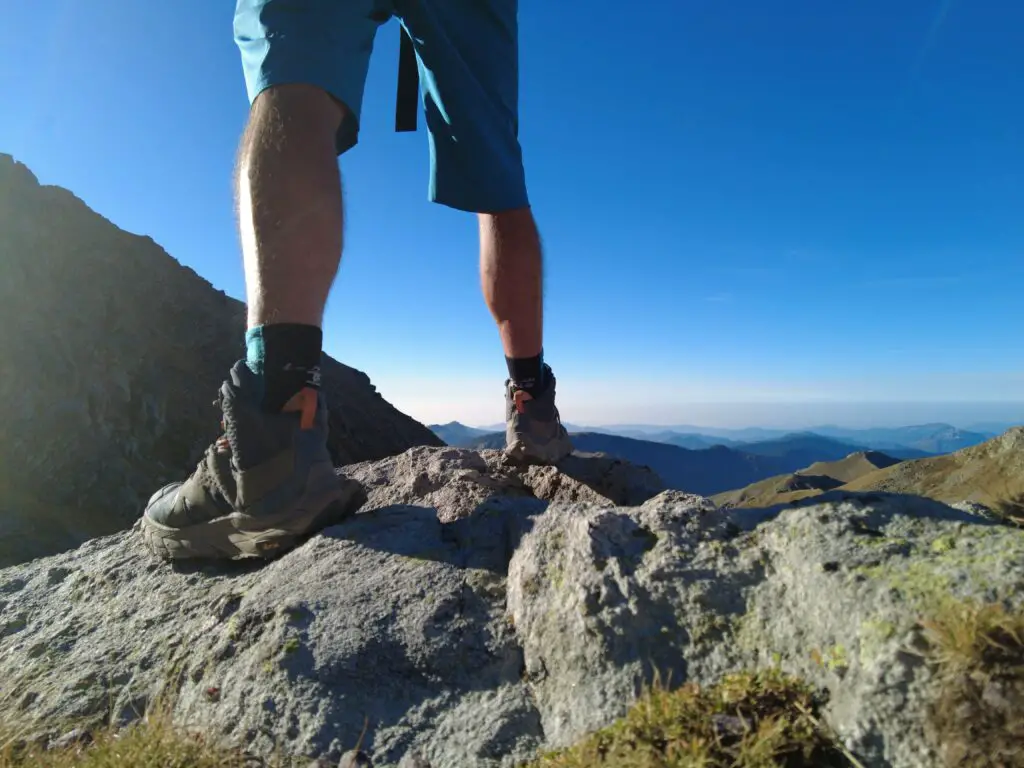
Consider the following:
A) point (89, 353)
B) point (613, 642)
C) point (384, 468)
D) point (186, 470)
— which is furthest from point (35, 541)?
point (613, 642)

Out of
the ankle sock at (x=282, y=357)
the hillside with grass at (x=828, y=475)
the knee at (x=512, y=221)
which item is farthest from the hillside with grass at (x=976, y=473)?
the hillside with grass at (x=828, y=475)

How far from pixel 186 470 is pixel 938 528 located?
123 feet

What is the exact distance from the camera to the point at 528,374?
2.93 m

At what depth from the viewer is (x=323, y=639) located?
1856 mm

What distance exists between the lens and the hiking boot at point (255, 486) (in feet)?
7.12

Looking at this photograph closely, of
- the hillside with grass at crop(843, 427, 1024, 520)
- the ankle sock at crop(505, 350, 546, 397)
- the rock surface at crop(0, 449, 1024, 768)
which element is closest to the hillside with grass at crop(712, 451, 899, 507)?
the hillside with grass at crop(843, 427, 1024, 520)

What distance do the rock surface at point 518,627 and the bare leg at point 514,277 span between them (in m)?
0.87

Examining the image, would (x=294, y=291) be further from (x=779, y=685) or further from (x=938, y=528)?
(x=938, y=528)

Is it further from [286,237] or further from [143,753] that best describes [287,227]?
[143,753]

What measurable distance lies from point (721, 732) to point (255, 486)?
176cm

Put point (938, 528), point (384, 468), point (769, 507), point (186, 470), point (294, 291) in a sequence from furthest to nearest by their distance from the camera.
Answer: point (186, 470)
point (384, 468)
point (294, 291)
point (769, 507)
point (938, 528)

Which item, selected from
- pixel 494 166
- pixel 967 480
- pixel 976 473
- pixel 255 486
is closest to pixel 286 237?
pixel 255 486

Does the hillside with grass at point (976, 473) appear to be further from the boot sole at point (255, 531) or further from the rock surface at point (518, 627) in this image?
the boot sole at point (255, 531)

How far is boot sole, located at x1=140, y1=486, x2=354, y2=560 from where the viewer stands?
7.75ft
